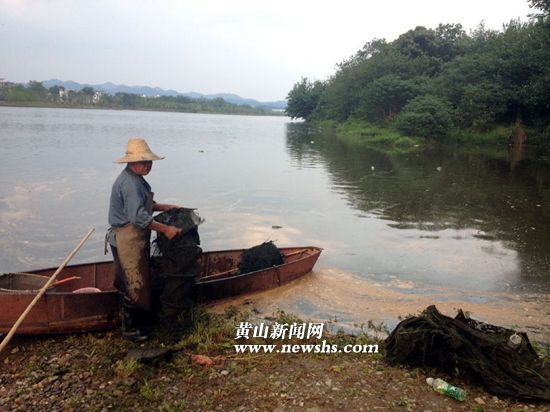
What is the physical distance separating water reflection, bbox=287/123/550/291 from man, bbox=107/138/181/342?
204 inches

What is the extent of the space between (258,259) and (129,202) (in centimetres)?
291

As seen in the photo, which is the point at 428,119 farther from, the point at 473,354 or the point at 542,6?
the point at 473,354

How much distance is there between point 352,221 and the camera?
43.4 feet

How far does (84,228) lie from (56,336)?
21.4 ft

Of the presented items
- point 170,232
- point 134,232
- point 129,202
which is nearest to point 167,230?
point 170,232

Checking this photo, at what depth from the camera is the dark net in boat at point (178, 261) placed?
5.73 m

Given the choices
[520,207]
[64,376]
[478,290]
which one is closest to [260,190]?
[520,207]

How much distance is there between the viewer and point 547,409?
4215mm

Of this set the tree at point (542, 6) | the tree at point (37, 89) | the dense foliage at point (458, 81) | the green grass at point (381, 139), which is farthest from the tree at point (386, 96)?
the tree at point (37, 89)

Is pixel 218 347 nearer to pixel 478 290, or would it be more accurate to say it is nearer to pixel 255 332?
pixel 255 332

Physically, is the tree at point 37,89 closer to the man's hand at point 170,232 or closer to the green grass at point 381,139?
the green grass at point 381,139

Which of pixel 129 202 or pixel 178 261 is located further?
pixel 178 261

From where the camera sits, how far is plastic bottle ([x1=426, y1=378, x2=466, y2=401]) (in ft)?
14.4

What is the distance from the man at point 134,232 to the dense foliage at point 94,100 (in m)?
97.2
